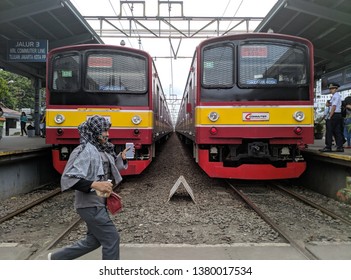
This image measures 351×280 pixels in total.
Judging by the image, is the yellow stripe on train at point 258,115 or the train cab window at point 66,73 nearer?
the yellow stripe on train at point 258,115

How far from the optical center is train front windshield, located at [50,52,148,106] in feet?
27.8

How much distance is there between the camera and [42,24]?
12.0 metres

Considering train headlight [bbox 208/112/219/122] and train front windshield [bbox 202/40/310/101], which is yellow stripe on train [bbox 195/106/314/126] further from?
train front windshield [bbox 202/40/310/101]

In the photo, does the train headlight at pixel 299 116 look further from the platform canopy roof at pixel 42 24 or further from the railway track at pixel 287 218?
the platform canopy roof at pixel 42 24

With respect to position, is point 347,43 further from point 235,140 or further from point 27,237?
point 27,237

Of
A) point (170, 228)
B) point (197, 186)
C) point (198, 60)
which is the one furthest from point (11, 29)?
point (170, 228)

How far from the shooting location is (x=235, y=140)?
7832mm

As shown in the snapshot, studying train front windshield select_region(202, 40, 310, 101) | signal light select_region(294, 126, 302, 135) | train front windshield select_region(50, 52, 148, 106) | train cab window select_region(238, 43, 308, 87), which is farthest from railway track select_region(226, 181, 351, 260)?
train front windshield select_region(50, 52, 148, 106)

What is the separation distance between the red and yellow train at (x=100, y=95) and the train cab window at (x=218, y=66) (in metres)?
1.45

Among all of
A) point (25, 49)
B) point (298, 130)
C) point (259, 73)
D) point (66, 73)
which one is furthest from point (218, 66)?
point (25, 49)

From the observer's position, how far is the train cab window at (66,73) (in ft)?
28.1

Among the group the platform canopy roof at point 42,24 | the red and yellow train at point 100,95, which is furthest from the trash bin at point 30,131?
the red and yellow train at point 100,95

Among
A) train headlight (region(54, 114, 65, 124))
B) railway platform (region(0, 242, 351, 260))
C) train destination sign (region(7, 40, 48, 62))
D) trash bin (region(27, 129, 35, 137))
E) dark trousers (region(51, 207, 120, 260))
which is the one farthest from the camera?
trash bin (region(27, 129, 35, 137))

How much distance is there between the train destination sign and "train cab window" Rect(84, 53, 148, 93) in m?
4.50
